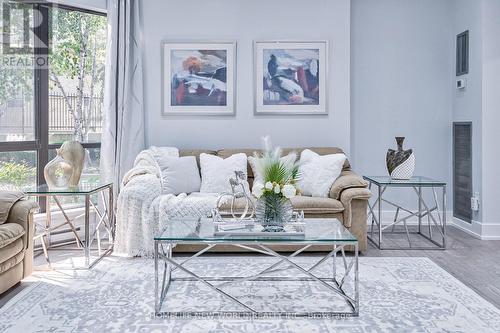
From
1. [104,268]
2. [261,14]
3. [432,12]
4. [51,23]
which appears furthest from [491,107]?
[51,23]

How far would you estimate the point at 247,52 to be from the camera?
559 cm

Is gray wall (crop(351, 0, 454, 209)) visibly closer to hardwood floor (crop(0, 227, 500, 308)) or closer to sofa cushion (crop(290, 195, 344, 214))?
hardwood floor (crop(0, 227, 500, 308))

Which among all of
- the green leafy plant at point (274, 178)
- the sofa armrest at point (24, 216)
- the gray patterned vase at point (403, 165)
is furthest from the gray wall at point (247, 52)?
the green leafy plant at point (274, 178)

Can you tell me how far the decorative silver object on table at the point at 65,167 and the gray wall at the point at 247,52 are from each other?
1169mm

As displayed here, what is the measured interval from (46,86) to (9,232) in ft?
6.92

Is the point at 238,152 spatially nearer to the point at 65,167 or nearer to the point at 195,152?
the point at 195,152

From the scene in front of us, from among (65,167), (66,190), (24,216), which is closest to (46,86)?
(65,167)

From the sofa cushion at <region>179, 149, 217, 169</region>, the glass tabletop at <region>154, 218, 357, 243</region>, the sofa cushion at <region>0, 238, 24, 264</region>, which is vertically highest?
the sofa cushion at <region>179, 149, 217, 169</region>

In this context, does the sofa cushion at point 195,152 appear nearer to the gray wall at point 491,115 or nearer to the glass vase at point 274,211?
the glass vase at point 274,211

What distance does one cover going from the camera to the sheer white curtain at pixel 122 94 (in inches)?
207

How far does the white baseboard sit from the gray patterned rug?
1.36 meters

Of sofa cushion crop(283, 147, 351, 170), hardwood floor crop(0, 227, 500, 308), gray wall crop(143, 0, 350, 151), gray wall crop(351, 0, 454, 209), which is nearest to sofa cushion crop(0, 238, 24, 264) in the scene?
hardwood floor crop(0, 227, 500, 308)

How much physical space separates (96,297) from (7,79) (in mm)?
2516

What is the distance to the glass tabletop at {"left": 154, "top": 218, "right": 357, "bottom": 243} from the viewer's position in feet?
9.55
